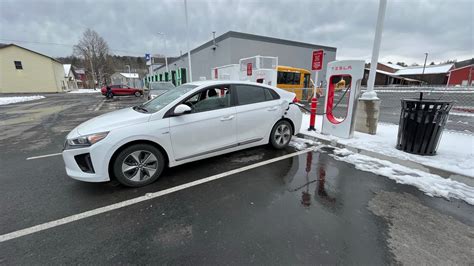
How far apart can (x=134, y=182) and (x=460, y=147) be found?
6.90m

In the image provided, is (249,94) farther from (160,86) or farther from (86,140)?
(160,86)

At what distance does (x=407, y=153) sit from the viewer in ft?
14.9

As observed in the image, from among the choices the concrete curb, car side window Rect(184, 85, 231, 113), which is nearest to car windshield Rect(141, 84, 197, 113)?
car side window Rect(184, 85, 231, 113)

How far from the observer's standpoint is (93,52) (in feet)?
162

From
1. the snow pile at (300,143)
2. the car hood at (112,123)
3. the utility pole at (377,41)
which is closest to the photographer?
the car hood at (112,123)

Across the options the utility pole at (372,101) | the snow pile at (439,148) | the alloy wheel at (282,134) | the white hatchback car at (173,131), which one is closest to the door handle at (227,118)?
the white hatchback car at (173,131)

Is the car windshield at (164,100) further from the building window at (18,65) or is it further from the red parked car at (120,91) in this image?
the building window at (18,65)

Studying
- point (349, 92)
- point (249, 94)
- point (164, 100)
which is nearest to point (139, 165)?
point (164, 100)

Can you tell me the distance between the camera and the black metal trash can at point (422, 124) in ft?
13.2

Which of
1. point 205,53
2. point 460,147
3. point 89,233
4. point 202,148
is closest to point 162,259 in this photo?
point 89,233

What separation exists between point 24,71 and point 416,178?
51.5 meters

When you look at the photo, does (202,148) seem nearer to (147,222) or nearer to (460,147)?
(147,222)

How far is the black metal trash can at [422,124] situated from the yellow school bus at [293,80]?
11.6 meters

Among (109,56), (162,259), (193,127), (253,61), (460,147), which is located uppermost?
(109,56)
